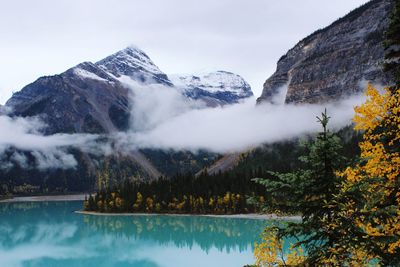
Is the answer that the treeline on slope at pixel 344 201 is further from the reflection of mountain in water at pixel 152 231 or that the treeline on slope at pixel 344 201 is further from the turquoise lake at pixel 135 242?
the reflection of mountain in water at pixel 152 231

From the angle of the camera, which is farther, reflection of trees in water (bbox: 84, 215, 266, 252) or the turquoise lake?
reflection of trees in water (bbox: 84, 215, 266, 252)

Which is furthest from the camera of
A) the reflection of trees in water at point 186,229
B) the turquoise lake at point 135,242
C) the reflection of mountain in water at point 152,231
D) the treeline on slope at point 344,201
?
the reflection of mountain in water at point 152,231

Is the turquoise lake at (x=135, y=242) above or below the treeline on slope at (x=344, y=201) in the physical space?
below

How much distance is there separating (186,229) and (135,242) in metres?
21.3

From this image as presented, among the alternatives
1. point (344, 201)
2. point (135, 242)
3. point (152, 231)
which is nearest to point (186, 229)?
point (152, 231)

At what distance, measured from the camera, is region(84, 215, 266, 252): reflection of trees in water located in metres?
119

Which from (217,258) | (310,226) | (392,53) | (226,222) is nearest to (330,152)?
(310,226)

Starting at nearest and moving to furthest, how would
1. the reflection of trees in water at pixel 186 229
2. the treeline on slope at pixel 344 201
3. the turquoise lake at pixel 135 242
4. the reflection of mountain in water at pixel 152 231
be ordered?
the treeline on slope at pixel 344 201, the turquoise lake at pixel 135 242, the reflection of trees in water at pixel 186 229, the reflection of mountain in water at pixel 152 231

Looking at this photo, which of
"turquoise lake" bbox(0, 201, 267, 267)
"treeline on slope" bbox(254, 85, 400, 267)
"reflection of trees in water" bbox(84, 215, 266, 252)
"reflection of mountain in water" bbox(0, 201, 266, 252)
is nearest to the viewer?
"treeline on slope" bbox(254, 85, 400, 267)

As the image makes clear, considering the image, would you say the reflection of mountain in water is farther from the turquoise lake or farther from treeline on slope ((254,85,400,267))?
treeline on slope ((254,85,400,267))

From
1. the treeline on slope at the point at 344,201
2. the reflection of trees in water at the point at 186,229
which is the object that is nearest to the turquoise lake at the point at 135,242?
the reflection of trees in water at the point at 186,229

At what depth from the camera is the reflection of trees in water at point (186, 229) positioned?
11912 cm

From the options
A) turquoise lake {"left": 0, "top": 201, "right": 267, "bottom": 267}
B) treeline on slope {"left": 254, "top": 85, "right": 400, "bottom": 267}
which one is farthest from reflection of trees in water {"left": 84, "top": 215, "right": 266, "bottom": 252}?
treeline on slope {"left": 254, "top": 85, "right": 400, "bottom": 267}

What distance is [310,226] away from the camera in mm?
12172
